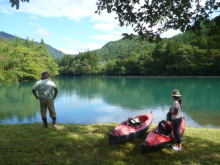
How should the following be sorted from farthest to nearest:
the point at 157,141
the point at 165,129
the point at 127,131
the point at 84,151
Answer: the point at 127,131
the point at 165,129
the point at 157,141
the point at 84,151

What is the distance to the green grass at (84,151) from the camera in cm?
634

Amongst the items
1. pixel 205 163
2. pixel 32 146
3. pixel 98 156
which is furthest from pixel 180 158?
pixel 32 146

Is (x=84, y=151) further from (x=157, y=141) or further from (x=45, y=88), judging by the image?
(x=45, y=88)

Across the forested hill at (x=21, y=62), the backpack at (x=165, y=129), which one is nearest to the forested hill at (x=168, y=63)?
the forested hill at (x=21, y=62)

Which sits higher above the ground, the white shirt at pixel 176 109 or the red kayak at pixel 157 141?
the white shirt at pixel 176 109

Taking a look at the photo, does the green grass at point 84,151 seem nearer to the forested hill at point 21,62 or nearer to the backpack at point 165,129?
the backpack at point 165,129

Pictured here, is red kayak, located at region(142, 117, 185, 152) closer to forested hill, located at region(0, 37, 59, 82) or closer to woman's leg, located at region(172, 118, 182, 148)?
woman's leg, located at region(172, 118, 182, 148)

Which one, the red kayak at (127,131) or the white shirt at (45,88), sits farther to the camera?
the white shirt at (45,88)

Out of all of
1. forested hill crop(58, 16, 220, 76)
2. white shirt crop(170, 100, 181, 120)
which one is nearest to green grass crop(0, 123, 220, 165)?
white shirt crop(170, 100, 181, 120)

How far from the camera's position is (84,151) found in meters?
6.91

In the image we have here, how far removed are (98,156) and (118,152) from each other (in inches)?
24.6

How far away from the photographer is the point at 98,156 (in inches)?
261

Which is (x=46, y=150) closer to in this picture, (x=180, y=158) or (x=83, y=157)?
(x=83, y=157)

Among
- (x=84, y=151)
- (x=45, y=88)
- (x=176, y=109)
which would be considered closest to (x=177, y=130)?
(x=176, y=109)
